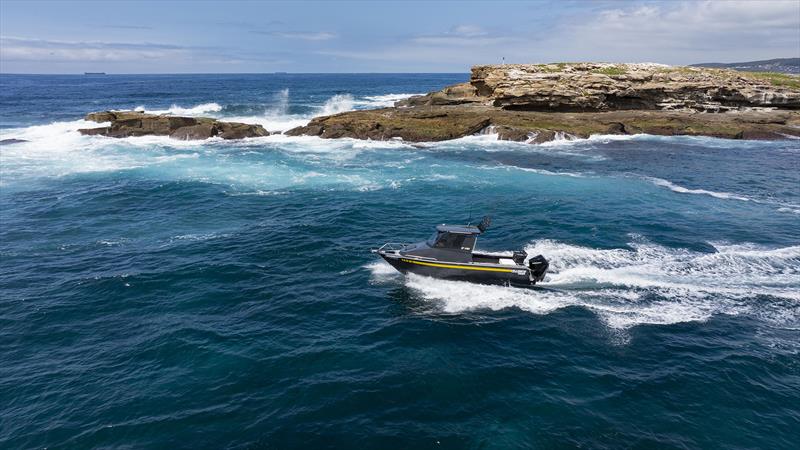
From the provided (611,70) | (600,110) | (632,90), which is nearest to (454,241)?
(600,110)

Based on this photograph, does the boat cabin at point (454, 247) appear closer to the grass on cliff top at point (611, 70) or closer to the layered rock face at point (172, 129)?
the layered rock face at point (172, 129)

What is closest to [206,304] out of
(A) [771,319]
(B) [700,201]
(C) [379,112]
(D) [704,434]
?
(D) [704,434]

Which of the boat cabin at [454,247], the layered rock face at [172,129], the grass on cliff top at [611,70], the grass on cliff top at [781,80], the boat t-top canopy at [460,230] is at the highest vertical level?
the grass on cliff top at [611,70]

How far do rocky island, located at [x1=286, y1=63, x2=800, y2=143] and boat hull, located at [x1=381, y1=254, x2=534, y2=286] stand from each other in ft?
146

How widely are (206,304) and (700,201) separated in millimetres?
39251

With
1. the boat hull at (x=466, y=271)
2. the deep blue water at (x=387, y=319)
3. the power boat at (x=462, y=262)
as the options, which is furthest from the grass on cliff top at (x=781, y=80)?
the boat hull at (x=466, y=271)

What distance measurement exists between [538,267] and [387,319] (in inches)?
335

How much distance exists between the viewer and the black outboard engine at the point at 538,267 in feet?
81.6

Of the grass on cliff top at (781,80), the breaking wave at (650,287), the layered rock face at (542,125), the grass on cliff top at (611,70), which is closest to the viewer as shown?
the breaking wave at (650,287)

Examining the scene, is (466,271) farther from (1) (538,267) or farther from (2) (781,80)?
(2) (781,80)

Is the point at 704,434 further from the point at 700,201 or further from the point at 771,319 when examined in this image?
the point at 700,201

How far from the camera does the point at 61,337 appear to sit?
21.3 m

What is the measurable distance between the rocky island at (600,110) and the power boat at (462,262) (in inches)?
1743

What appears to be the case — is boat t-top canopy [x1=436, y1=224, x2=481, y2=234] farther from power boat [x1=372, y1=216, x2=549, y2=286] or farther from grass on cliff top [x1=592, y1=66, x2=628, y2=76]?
grass on cliff top [x1=592, y1=66, x2=628, y2=76]
